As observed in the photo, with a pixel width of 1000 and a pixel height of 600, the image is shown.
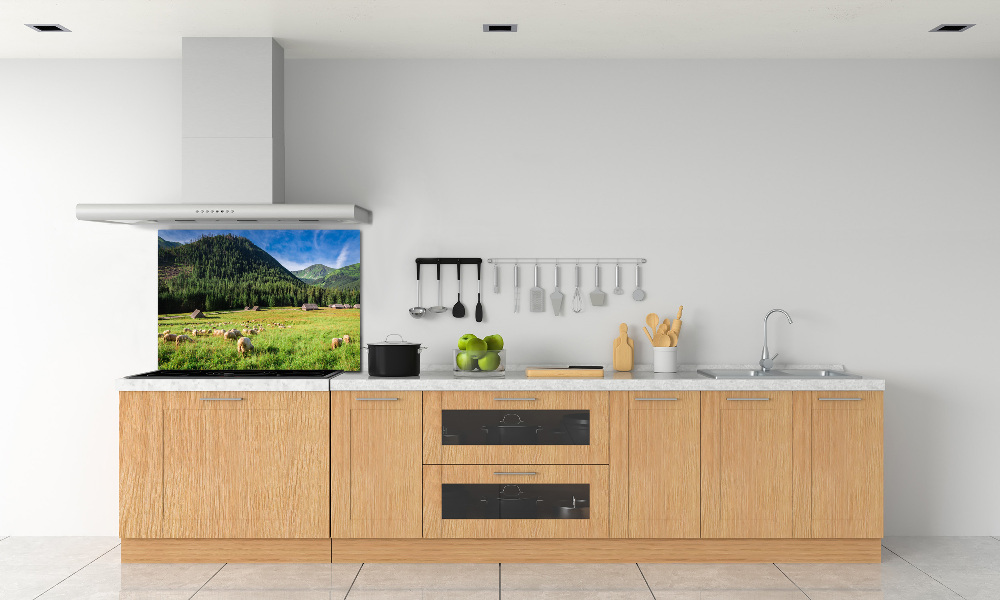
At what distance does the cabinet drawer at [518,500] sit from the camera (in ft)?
11.7

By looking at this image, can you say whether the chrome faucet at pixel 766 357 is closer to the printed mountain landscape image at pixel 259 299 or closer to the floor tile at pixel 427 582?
the floor tile at pixel 427 582

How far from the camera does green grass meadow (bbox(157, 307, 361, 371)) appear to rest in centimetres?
414

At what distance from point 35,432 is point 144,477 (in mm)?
1005

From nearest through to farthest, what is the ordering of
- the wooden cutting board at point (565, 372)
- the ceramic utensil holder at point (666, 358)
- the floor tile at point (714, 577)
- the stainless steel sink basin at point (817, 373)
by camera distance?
the floor tile at point (714, 577) < the wooden cutting board at point (565, 372) < the stainless steel sink basin at point (817, 373) < the ceramic utensil holder at point (666, 358)

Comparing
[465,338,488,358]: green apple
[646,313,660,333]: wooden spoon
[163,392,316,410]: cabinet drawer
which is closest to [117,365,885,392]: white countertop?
[163,392,316,410]: cabinet drawer

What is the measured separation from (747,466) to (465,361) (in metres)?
1.43

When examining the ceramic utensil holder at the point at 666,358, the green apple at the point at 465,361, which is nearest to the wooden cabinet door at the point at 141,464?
the green apple at the point at 465,361

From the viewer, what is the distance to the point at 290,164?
413 cm

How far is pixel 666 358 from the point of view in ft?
13.0

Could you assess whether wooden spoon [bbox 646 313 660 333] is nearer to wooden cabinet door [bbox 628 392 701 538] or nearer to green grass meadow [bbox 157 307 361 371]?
wooden cabinet door [bbox 628 392 701 538]

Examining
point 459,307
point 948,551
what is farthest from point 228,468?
point 948,551

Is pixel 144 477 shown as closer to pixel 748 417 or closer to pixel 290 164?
pixel 290 164

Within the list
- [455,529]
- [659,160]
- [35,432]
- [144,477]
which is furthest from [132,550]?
[659,160]

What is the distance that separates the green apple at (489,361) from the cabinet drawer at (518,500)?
0.52 metres
